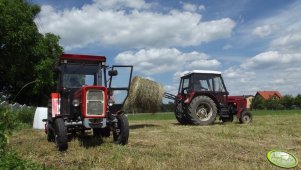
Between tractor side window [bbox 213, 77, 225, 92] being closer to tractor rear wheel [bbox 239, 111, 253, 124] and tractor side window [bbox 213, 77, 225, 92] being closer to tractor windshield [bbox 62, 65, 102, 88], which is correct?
tractor rear wheel [bbox 239, 111, 253, 124]

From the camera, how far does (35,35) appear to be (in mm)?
19484

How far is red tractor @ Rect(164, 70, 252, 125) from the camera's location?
1647 cm

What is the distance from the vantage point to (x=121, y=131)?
9.86 metres

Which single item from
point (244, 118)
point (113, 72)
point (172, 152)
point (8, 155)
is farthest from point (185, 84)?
point (8, 155)

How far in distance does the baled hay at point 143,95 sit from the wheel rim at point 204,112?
165 cm

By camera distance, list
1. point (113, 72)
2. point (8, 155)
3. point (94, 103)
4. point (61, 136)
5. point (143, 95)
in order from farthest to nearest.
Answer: point (143, 95), point (113, 72), point (94, 103), point (61, 136), point (8, 155)

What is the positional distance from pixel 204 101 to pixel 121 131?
721 centimetres

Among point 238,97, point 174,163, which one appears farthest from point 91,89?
point 238,97

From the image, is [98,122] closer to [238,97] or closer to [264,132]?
[264,132]

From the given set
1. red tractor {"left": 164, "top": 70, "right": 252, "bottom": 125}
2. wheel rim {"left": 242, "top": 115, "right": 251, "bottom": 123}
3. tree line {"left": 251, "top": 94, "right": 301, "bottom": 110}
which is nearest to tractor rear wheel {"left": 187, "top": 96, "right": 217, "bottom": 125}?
red tractor {"left": 164, "top": 70, "right": 252, "bottom": 125}

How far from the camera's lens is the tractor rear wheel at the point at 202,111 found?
16.3m

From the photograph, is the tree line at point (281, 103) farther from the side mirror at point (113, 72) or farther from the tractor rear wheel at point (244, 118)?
the side mirror at point (113, 72)

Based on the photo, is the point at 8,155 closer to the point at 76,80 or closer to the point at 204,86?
the point at 76,80

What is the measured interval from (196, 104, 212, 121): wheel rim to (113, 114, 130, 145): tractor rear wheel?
6.77 m
